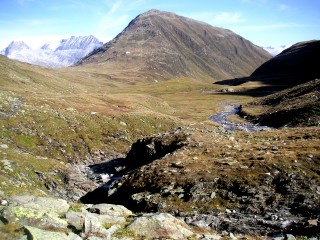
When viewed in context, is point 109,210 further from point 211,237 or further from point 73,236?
point 211,237

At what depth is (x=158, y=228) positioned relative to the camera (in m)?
17.6

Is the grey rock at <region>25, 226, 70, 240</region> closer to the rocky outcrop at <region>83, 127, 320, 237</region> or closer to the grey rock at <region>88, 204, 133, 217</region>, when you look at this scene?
the grey rock at <region>88, 204, 133, 217</region>

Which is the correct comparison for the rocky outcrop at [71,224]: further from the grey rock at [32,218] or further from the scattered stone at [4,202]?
the scattered stone at [4,202]

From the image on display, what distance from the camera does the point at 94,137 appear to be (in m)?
58.6

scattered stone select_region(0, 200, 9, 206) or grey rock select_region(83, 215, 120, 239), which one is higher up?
scattered stone select_region(0, 200, 9, 206)

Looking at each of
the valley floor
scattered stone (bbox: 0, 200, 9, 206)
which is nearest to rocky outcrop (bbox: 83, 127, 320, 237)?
the valley floor

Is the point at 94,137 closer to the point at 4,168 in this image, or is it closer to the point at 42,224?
the point at 4,168

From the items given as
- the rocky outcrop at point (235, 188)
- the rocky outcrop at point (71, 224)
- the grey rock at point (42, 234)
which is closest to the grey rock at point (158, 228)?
the rocky outcrop at point (71, 224)

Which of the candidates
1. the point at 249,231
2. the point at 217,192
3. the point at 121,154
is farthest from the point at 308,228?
the point at 121,154

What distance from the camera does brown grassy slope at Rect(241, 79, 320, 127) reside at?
69.6 metres

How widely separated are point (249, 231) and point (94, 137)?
138 ft

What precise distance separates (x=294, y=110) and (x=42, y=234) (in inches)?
2902

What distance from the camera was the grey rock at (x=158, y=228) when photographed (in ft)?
56.7

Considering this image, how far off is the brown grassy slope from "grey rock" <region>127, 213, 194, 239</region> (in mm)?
50889
